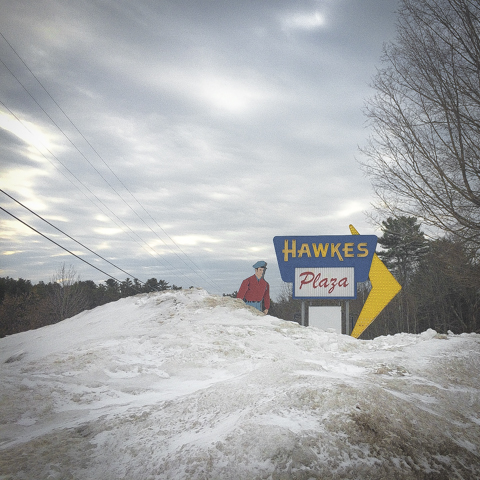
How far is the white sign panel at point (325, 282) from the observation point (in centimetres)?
1236

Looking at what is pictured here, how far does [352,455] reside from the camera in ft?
10.2

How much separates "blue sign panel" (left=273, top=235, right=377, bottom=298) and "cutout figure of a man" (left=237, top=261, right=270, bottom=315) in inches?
34.1

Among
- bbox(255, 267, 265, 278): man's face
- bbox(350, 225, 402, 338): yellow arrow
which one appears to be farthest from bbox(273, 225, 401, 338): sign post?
bbox(255, 267, 265, 278): man's face

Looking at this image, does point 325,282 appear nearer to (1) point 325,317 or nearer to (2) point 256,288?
(1) point 325,317

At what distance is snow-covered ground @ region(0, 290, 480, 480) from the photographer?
3057mm

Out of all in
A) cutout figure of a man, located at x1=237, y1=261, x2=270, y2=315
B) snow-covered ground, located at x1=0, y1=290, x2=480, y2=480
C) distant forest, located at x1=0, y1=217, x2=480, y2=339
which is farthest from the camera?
distant forest, located at x1=0, y1=217, x2=480, y2=339

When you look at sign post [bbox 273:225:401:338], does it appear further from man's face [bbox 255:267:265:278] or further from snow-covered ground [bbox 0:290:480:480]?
snow-covered ground [bbox 0:290:480:480]

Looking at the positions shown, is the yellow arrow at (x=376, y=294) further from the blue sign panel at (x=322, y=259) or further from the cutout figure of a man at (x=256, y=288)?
the cutout figure of a man at (x=256, y=288)

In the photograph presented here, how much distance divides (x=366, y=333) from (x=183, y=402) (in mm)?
34419

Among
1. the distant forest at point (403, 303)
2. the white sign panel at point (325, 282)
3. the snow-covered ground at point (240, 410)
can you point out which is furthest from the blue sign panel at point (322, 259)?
the distant forest at point (403, 303)

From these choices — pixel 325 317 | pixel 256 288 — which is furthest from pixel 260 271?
pixel 325 317

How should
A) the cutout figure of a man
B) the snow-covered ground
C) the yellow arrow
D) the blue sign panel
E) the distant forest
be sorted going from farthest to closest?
the distant forest
the yellow arrow
the blue sign panel
the cutout figure of a man
the snow-covered ground

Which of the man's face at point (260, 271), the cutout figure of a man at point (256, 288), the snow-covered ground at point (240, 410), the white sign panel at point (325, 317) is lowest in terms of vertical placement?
the snow-covered ground at point (240, 410)

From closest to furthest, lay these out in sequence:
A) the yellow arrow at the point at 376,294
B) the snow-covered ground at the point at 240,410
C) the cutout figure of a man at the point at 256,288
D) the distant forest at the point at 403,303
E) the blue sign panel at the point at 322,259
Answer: the snow-covered ground at the point at 240,410 → the cutout figure of a man at the point at 256,288 → the blue sign panel at the point at 322,259 → the yellow arrow at the point at 376,294 → the distant forest at the point at 403,303
